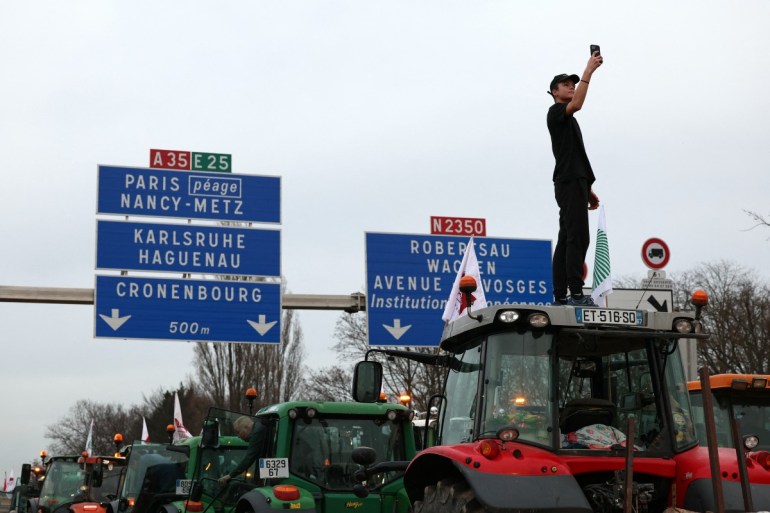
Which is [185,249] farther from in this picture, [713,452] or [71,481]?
[713,452]

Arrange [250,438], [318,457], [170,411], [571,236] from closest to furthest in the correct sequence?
[571,236] < [318,457] < [250,438] < [170,411]

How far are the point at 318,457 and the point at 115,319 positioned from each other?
24.8 ft

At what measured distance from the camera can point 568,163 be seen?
8344 millimetres

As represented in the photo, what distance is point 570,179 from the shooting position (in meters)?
8.32

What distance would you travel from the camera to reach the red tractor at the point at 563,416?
639 centimetres

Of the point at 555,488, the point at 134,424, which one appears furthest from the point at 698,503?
the point at 134,424

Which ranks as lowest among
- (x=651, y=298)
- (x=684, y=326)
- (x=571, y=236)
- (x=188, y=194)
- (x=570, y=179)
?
(x=684, y=326)

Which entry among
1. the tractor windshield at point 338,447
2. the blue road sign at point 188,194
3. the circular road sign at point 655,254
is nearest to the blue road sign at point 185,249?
the blue road sign at point 188,194

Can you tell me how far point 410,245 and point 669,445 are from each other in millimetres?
12345

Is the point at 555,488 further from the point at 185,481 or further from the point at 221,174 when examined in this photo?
the point at 221,174

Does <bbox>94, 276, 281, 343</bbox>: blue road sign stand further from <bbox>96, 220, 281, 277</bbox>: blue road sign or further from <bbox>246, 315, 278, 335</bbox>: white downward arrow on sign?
<bbox>96, 220, 281, 277</bbox>: blue road sign

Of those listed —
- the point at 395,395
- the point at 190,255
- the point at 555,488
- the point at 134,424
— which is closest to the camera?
the point at 555,488

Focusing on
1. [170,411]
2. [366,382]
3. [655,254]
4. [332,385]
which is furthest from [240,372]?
[366,382]

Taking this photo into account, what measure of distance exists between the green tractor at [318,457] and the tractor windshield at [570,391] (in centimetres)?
367
